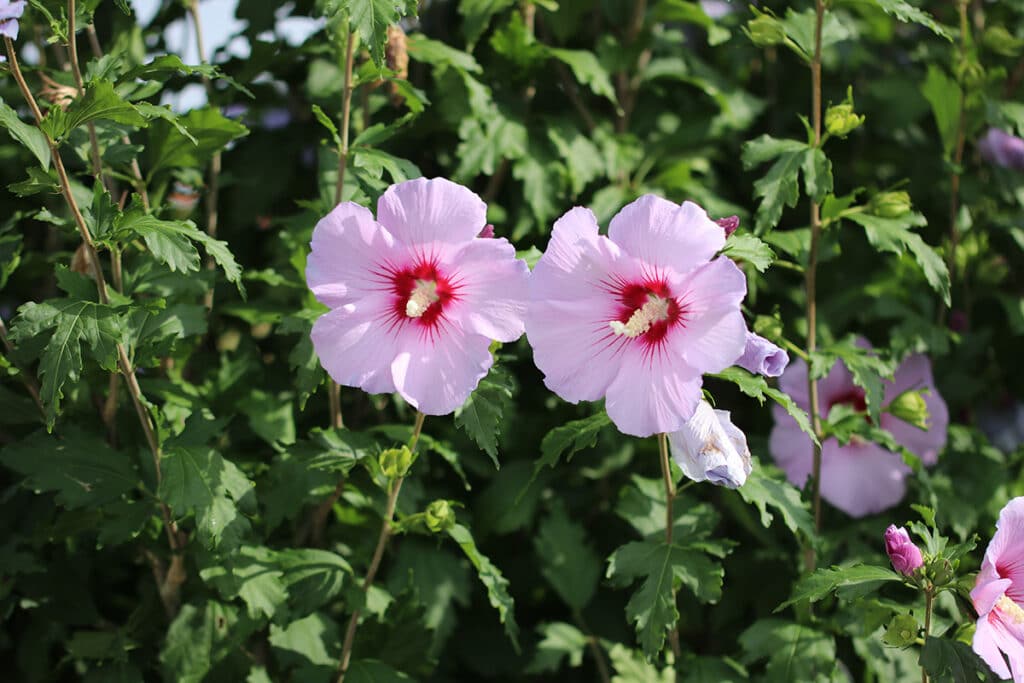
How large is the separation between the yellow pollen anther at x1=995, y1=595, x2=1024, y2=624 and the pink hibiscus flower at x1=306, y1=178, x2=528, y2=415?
0.77 metres

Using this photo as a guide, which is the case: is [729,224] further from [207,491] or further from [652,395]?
[207,491]

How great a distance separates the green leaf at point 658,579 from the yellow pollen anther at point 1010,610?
0.39 meters

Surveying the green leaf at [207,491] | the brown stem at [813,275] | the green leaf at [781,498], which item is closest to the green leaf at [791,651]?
the brown stem at [813,275]

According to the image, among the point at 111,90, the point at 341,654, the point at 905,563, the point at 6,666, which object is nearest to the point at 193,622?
the point at 341,654

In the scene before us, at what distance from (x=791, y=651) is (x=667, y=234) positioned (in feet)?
2.83

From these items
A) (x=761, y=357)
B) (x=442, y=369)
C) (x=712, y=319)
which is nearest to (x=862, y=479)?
(x=761, y=357)

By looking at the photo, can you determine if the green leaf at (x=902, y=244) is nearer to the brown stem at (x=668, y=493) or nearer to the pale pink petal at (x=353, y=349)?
the brown stem at (x=668, y=493)

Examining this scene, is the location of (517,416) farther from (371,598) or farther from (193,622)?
(193,622)

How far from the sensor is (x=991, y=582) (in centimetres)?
131

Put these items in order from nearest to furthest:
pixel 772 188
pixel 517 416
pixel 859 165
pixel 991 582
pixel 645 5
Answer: pixel 991 582 → pixel 772 188 → pixel 517 416 → pixel 645 5 → pixel 859 165

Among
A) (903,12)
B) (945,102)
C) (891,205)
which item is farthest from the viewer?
(945,102)

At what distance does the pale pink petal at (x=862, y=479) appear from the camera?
204 centimetres

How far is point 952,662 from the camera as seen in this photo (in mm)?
1350

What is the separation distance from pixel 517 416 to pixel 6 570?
99 centimetres
